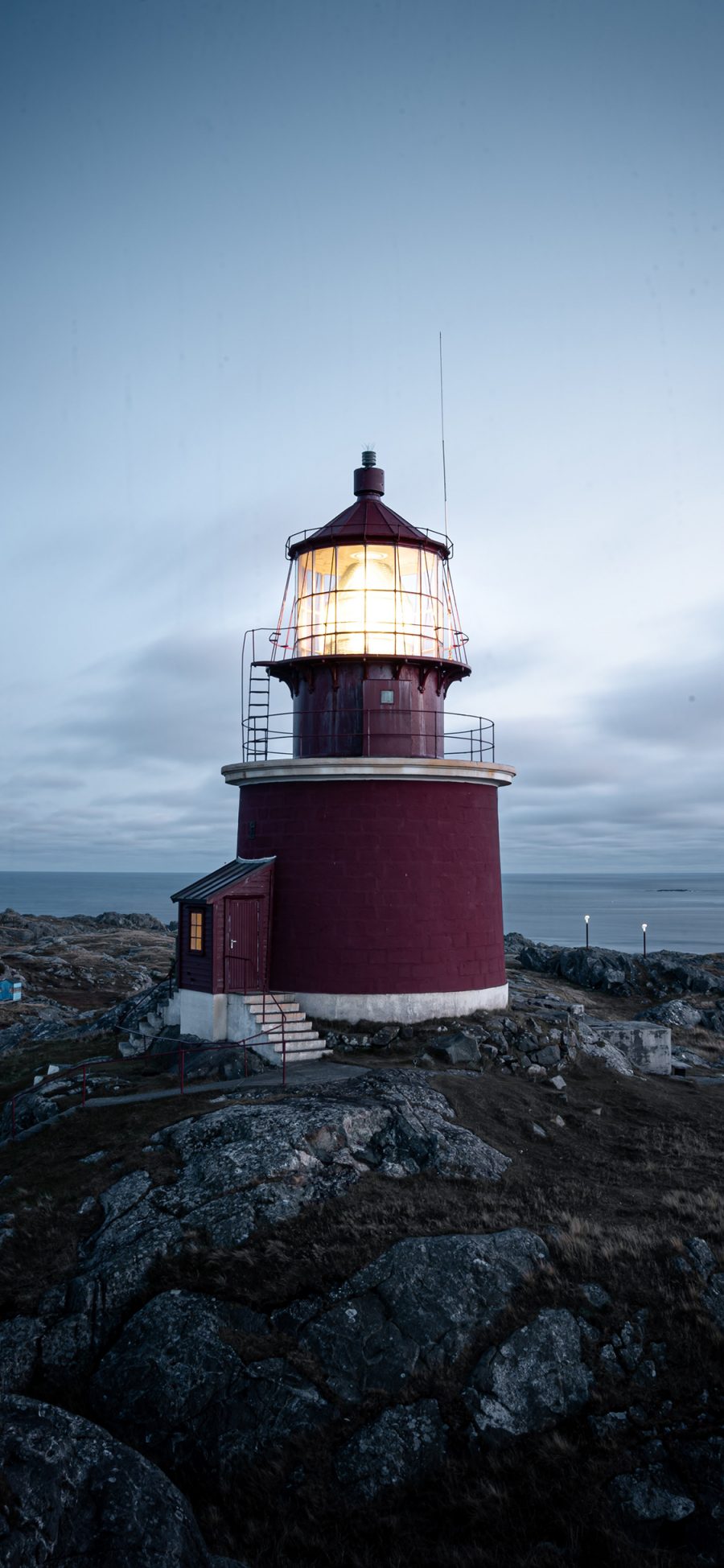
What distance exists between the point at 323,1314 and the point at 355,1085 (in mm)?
5318

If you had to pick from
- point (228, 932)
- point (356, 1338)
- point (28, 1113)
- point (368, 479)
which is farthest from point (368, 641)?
point (356, 1338)

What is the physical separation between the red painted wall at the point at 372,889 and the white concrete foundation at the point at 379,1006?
0.45ft

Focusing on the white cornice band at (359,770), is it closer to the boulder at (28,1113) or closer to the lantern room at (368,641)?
the lantern room at (368,641)

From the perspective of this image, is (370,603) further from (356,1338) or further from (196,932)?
(356,1338)

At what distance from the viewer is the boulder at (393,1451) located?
8961 millimetres

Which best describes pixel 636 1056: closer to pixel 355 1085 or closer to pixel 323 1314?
pixel 355 1085

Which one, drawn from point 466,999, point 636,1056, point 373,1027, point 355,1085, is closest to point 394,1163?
point 355,1085

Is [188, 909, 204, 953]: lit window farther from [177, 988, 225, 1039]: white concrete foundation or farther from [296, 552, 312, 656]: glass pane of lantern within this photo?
[296, 552, 312, 656]: glass pane of lantern

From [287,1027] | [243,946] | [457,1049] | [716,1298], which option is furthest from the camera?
[243,946]

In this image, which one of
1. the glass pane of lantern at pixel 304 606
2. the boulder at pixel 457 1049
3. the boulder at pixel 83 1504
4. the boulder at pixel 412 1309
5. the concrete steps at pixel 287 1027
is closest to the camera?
the boulder at pixel 83 1504

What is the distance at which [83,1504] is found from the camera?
24.8 feet

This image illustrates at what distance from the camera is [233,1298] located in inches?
423

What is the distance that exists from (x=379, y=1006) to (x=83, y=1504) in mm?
13114

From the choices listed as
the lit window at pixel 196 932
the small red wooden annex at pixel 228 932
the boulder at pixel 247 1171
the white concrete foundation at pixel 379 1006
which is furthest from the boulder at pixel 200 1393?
the lit window at pixel 196 932
